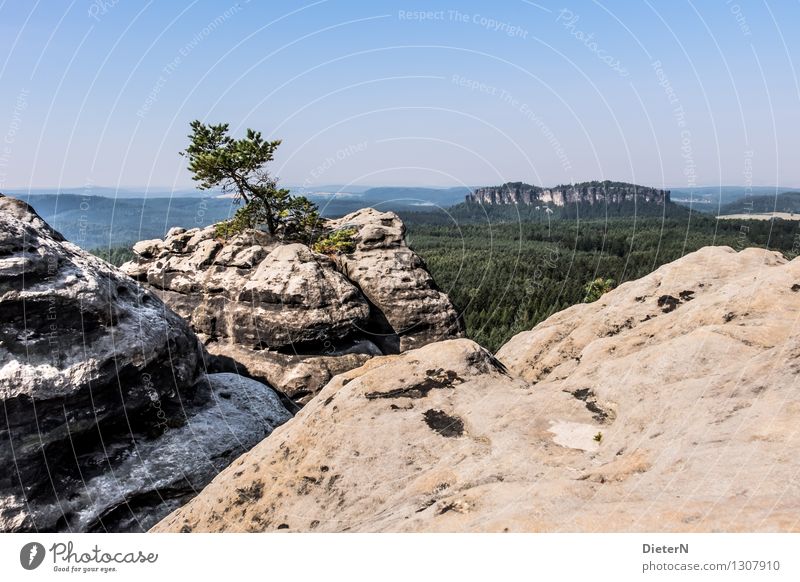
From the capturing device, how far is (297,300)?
30.3 metres

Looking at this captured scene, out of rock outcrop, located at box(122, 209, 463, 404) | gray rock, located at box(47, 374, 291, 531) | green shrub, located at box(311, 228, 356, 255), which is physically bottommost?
gray rock, located at box(47, 374, 291, 531)

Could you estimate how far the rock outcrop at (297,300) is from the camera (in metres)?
30.2

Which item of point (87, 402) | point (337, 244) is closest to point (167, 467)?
point (87, 402)

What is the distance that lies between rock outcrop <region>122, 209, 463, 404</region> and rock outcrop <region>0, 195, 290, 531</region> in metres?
6.96

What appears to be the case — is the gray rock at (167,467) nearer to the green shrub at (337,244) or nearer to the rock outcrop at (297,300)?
the rock outcrop at (297,300)

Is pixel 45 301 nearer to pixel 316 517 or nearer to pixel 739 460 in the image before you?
pixel 316 517

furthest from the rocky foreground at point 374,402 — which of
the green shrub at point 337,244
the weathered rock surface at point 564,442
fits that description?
the green shrub at point 337,244

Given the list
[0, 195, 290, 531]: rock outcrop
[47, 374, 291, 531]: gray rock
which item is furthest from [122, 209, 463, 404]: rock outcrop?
[0, 195, 290, 531]: rock outcrop

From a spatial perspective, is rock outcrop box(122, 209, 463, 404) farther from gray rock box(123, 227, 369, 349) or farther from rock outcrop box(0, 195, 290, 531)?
rock outcrop box(0, 195, 290, 531)

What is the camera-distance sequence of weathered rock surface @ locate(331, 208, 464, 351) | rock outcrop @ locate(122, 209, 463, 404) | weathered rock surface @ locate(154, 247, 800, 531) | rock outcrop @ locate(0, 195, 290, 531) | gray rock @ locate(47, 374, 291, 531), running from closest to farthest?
weathered rock surface @ locate(154, 247, 800, 531), rock outcrop @ locate(0, 195, 290, 531), gray rock @ locate(47, 374, 291, 531), rock outcrop @ locate(122, 209, 463, 404), weathered rock surface @ locate(331, 208, 464, 351)

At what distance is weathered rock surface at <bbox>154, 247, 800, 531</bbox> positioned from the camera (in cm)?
859

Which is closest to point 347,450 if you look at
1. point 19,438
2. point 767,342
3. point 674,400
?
point 674,400

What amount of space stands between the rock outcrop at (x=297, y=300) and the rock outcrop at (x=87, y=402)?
6964 millimetres

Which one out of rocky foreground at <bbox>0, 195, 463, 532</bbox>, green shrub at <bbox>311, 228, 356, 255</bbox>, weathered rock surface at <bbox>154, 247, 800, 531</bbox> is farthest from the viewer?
green shrub at <bbox>311, 228, 356, 255</bbox>
